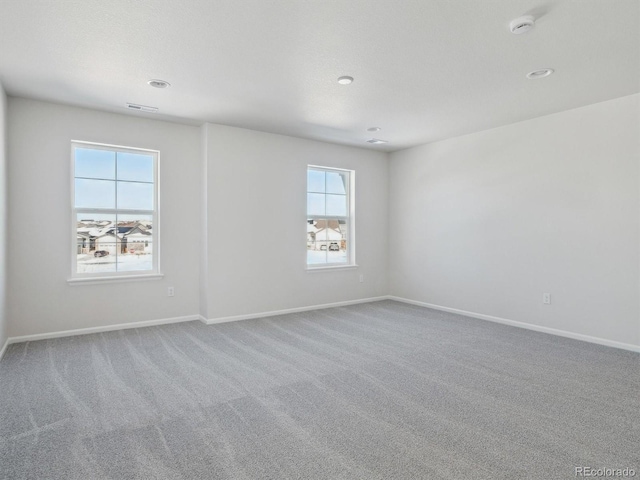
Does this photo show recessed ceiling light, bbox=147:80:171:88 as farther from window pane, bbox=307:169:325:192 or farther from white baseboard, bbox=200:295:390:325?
white baseboard, bbox=200:295:390:325

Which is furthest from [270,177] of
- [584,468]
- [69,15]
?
[584,468]

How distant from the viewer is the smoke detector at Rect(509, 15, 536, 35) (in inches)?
93.1

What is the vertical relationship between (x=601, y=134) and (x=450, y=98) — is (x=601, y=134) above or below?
below

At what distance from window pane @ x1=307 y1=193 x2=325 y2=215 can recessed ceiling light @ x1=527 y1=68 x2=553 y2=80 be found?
3.24 m

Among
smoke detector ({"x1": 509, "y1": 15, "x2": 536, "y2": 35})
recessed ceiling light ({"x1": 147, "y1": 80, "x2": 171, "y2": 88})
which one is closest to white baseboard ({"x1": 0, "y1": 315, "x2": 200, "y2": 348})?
recessed ceiling light ({"x1": 147, "y1": 80, "x2": 171, "y2": 88})

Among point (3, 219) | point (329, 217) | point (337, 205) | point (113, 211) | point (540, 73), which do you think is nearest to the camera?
point (540, 73)

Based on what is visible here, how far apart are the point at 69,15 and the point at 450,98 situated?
3.24m

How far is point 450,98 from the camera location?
381 centimetres

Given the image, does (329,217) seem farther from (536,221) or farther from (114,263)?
(114,263)

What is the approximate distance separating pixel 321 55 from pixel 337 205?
3303 millimetres

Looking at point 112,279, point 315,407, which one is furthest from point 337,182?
point 315,407

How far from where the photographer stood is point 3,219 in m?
3.60

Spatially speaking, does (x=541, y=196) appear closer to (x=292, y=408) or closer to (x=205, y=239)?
(x=292, y=408)

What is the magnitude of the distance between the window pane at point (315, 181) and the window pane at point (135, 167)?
2213mm
